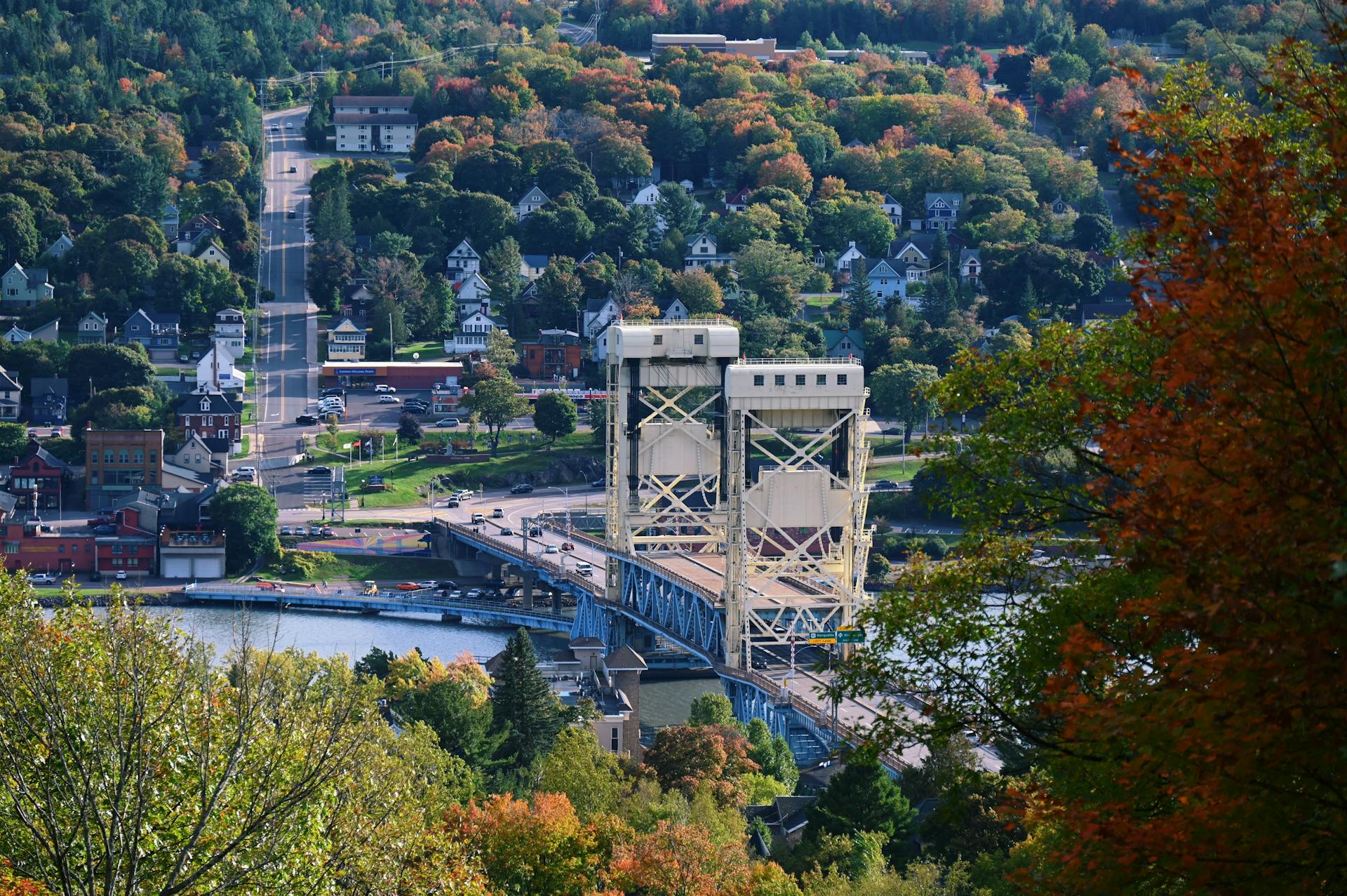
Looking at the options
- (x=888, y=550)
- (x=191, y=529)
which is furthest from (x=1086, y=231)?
(x=191, y=529)

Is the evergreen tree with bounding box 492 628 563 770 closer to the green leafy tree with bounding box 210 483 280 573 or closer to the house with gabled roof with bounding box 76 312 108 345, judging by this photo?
the green leafy tree with bounding box 210 483 280 573

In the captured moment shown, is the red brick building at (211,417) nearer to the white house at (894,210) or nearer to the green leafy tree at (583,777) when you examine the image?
the white house at (894,210)

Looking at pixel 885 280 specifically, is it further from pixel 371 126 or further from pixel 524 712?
pixel 524 712

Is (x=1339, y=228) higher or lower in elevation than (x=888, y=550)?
higher

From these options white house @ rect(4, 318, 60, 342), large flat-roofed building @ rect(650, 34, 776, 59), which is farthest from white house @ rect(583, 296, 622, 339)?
large flat-roofed building @ rect(650, 34, 776, 59)

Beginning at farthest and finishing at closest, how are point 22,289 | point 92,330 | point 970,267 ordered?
1. point 970,267
2. point 22,289
3. point 92,330

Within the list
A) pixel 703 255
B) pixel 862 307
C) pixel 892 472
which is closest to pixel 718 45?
pixel 703 255

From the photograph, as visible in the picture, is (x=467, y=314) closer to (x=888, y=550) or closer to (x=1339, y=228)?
(x=888, y=550)
